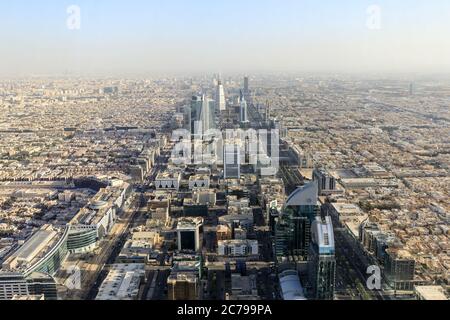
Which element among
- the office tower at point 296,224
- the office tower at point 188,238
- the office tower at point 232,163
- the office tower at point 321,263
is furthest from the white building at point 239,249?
the office tower at point 232,163

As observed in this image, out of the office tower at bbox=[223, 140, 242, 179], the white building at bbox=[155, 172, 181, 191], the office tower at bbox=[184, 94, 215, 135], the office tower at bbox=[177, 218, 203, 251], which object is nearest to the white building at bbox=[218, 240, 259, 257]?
the office tower at bbox=[177, 218, 203, 251]

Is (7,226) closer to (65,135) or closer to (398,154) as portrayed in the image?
(65,135)

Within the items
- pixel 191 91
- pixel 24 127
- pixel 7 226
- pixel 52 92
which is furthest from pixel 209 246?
pixel 191 91

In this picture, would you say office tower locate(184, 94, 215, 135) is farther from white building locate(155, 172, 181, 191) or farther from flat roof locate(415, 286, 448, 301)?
flat roof locate(415, 286, 448, 301)

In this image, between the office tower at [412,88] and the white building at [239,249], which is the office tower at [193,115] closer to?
the office tower at [412,88]

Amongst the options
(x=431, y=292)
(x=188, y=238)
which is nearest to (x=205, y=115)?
(x=188, y=238)
